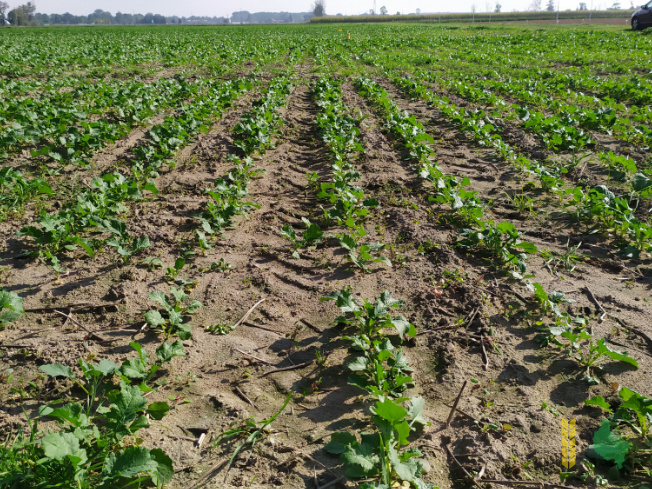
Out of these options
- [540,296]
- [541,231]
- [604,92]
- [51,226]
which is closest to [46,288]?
[51,226]

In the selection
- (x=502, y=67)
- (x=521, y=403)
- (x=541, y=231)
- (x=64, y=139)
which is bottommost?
(x=521, y=403)

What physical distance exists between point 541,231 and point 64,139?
23.3 feet

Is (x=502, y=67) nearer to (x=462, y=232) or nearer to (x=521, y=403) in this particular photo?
(x=462, y=232)

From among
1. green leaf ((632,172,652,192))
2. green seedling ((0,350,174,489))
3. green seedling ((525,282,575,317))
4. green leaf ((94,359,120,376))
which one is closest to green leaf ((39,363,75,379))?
green seedling ((0,350,174,489))

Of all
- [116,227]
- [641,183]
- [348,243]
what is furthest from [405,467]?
[641,183]

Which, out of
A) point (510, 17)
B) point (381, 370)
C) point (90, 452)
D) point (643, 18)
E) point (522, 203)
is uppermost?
point (510, 17)

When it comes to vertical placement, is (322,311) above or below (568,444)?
above

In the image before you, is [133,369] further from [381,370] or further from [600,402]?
[600,402]

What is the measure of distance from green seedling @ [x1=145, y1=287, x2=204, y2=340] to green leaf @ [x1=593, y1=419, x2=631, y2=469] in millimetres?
2693

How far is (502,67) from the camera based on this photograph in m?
17.6

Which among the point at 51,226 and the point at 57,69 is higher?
the point at 57,69

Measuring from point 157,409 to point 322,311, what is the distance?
1547 mm

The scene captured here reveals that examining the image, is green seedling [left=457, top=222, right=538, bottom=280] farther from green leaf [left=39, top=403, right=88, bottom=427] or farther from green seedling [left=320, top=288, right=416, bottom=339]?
green leaf [left=39, top=403, right=88, bottom=427]

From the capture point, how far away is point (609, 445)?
231 cm
